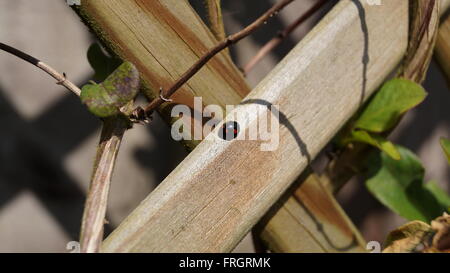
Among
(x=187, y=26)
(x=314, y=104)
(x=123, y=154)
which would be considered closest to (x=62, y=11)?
(x=123, y=154)

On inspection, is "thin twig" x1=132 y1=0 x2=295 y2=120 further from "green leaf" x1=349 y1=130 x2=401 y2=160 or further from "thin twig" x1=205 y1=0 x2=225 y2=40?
"green leaf" x1=349 y1=130 x2=401 y2=160

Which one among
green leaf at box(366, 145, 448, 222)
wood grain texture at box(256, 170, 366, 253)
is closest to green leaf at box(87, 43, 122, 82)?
wood grain texture at box(256, 170, 366, 253)

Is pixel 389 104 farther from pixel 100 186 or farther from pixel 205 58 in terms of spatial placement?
pixel 100 186

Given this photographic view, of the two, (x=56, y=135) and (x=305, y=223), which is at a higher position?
(x=56, y=135)

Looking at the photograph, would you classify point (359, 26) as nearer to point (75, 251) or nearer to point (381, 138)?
point (381, 138)

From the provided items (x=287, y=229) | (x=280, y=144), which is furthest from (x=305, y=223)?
(x=280, y=144)
